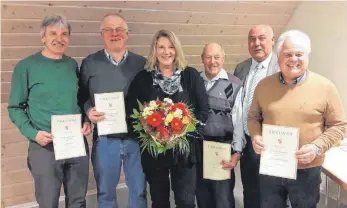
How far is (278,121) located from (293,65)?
302mm

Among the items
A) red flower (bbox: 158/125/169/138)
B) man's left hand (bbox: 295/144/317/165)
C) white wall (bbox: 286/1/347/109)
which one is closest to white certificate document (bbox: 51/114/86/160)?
red flower (bbox: 158/125/169/138)

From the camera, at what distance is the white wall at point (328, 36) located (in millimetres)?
2998

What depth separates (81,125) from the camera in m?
2.39

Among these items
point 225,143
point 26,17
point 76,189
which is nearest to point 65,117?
point 76,189

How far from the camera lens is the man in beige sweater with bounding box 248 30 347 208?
1874 mm

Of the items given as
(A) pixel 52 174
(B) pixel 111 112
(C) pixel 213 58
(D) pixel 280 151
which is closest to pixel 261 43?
(C) pixel 213 58

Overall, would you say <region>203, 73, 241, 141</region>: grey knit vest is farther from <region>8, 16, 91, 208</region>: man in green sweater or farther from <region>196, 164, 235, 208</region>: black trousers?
<region>8, 16, 91, 208</region>: man in green sweater

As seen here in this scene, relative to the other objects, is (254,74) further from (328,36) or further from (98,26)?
(98,26)

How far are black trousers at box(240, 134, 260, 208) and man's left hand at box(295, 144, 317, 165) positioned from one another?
22.3 inches

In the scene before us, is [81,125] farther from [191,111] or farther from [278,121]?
[278,121]

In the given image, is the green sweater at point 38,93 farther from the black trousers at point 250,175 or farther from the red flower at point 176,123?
the black trousers at point 250,175

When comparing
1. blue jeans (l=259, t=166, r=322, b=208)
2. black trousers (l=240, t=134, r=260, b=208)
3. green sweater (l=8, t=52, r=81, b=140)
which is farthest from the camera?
black trousers (l=240, t=134, r=260, b=208)

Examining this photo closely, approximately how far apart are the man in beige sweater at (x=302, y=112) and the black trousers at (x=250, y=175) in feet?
1.51

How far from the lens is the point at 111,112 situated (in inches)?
93.0
